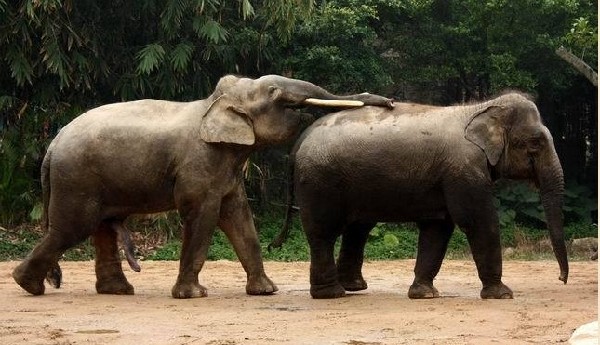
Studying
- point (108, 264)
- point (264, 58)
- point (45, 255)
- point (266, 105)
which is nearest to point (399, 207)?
point (266, 105)

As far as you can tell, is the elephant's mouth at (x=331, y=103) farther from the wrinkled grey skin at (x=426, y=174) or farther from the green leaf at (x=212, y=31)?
the green leaf at (x=212, y=31)

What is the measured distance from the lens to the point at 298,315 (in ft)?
30.4

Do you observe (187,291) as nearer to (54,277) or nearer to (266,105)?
(54,277)

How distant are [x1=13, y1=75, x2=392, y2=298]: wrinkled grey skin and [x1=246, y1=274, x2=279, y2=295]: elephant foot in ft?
1.83

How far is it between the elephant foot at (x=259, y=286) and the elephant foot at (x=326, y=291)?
710mm

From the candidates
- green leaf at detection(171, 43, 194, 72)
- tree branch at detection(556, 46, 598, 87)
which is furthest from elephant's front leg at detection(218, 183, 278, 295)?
green leaf at detection(171, 43, 194, 72)

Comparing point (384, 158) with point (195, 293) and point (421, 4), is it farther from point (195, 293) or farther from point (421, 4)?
point (421, 4)

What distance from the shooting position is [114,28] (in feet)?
60.2

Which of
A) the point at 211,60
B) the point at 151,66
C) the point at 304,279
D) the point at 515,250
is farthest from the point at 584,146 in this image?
the point at 304,279

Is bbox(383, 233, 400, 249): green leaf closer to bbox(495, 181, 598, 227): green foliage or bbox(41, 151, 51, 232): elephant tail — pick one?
bbox(495, 181, 598, 227): green foliage

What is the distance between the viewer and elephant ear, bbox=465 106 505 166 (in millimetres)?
10266

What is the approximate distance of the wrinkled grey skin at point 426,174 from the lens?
10156 mm

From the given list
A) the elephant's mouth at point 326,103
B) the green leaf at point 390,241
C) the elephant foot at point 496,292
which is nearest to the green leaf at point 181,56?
the green leaf at point 390,241

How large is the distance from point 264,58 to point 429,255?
9.25m
